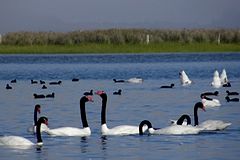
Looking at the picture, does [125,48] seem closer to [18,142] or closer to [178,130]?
[178,130]

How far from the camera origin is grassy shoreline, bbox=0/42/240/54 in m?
73.1

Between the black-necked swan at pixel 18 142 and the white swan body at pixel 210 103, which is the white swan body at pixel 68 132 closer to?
the black-necked swan at pixel 18 142

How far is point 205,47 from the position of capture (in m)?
73.2

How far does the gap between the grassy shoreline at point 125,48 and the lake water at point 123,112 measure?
20304mm

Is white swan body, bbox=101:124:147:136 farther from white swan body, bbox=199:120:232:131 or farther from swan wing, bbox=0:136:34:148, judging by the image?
swan wing, bbox=0:136:34:148

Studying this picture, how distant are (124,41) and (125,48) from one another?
0.78 metres

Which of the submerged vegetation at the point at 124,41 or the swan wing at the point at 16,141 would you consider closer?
the swan wing at the point at 16,141

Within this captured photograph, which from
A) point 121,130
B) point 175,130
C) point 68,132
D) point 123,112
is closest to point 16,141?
point 68,132

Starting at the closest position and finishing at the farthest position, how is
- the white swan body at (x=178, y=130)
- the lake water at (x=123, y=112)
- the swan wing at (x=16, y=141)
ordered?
1. the lake water at (x=123, y=112)
2. the swan wing at (x=16, y=141)
3. the white swan body at (x=178, y=130)

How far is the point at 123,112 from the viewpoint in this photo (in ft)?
87.9

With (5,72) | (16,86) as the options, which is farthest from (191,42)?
(16,86)

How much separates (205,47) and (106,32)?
8.29m

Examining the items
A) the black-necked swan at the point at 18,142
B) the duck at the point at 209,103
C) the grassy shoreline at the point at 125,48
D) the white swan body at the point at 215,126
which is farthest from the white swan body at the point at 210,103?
the grassy shoreline at the point at 125,48

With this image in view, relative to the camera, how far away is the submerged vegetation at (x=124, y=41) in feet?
243
